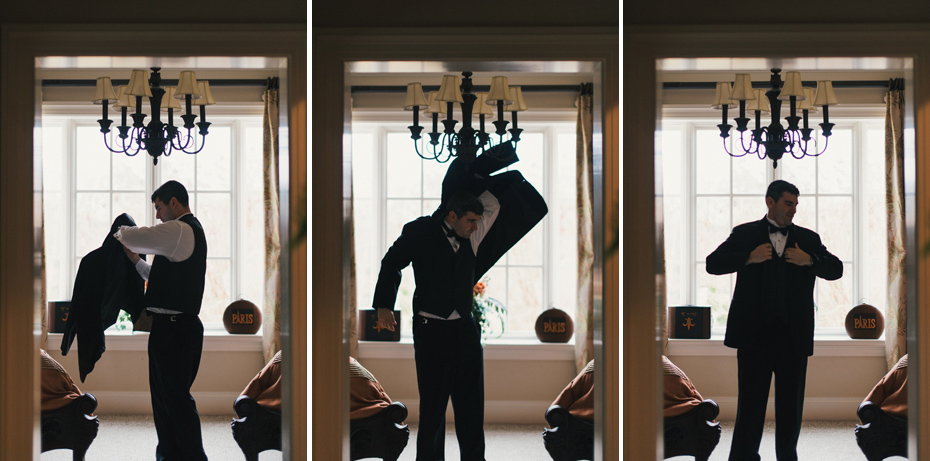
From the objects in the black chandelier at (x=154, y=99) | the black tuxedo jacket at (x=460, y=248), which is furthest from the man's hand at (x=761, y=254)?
the black chandelier at (x=154, y=99)

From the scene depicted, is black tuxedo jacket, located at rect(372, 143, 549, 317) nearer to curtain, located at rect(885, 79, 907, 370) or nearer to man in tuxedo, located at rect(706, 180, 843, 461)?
man in tuxedo, located at rect(706, 180, 843, 461)

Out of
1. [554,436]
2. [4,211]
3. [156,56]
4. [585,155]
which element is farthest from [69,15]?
[585,155]

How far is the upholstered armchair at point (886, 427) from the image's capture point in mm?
2984

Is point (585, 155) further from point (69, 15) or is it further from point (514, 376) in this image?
point (69, 15)

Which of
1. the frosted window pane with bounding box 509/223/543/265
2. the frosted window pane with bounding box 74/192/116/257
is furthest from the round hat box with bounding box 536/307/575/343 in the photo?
the frosted window pane with bounding box 74/192/116/257

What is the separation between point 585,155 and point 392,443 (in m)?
2.31

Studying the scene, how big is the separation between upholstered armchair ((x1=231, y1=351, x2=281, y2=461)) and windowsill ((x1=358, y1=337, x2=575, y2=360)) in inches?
49.4

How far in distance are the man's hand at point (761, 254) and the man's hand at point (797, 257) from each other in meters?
0.08

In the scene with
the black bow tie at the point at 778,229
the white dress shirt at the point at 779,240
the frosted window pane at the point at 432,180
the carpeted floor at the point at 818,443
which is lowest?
the carpeted floor at the point at 818,443

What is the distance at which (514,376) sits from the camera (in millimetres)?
4336

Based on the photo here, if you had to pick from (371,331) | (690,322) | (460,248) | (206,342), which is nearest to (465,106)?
(460,248)

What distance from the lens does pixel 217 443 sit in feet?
12.6

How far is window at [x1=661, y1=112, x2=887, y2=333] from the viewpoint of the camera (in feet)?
14.7

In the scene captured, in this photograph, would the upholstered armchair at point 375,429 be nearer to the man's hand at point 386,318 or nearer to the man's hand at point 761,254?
the man's hand at point 386,318
